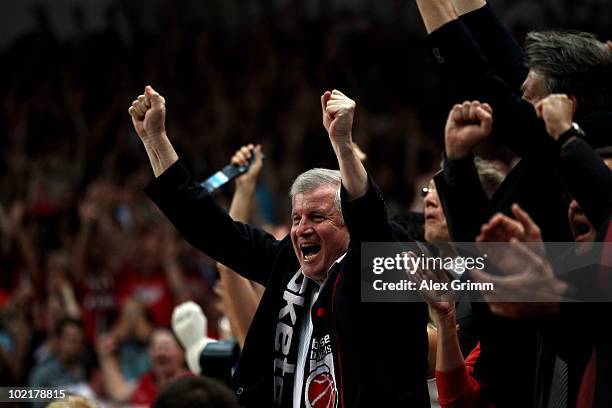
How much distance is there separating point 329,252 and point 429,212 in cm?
39

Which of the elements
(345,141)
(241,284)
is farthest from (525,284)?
(241,284)

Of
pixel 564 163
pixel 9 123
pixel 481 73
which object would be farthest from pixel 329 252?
pixel 9 123

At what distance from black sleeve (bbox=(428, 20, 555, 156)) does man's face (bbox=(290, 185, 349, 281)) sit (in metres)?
0.58

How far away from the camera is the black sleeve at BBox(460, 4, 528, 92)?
291 centimetres

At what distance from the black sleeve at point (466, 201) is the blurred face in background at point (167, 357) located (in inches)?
116

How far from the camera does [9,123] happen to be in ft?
28.2

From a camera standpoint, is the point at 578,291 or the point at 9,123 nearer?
the point at 578,291

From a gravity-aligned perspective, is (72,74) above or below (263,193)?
above

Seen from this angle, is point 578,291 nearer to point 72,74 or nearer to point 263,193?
point 263,193

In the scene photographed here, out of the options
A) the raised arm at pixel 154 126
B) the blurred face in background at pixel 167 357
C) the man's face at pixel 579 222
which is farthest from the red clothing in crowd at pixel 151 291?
the man's face at pixel 579 222

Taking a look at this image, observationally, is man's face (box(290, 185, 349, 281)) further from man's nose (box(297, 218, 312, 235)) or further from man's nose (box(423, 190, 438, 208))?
man's nose (box(423, 190, 438, 208))

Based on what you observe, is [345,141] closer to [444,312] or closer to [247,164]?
[444,312]

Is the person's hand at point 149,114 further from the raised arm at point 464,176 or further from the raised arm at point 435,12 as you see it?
the raised arm at point 464,176

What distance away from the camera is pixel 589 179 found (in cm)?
220
